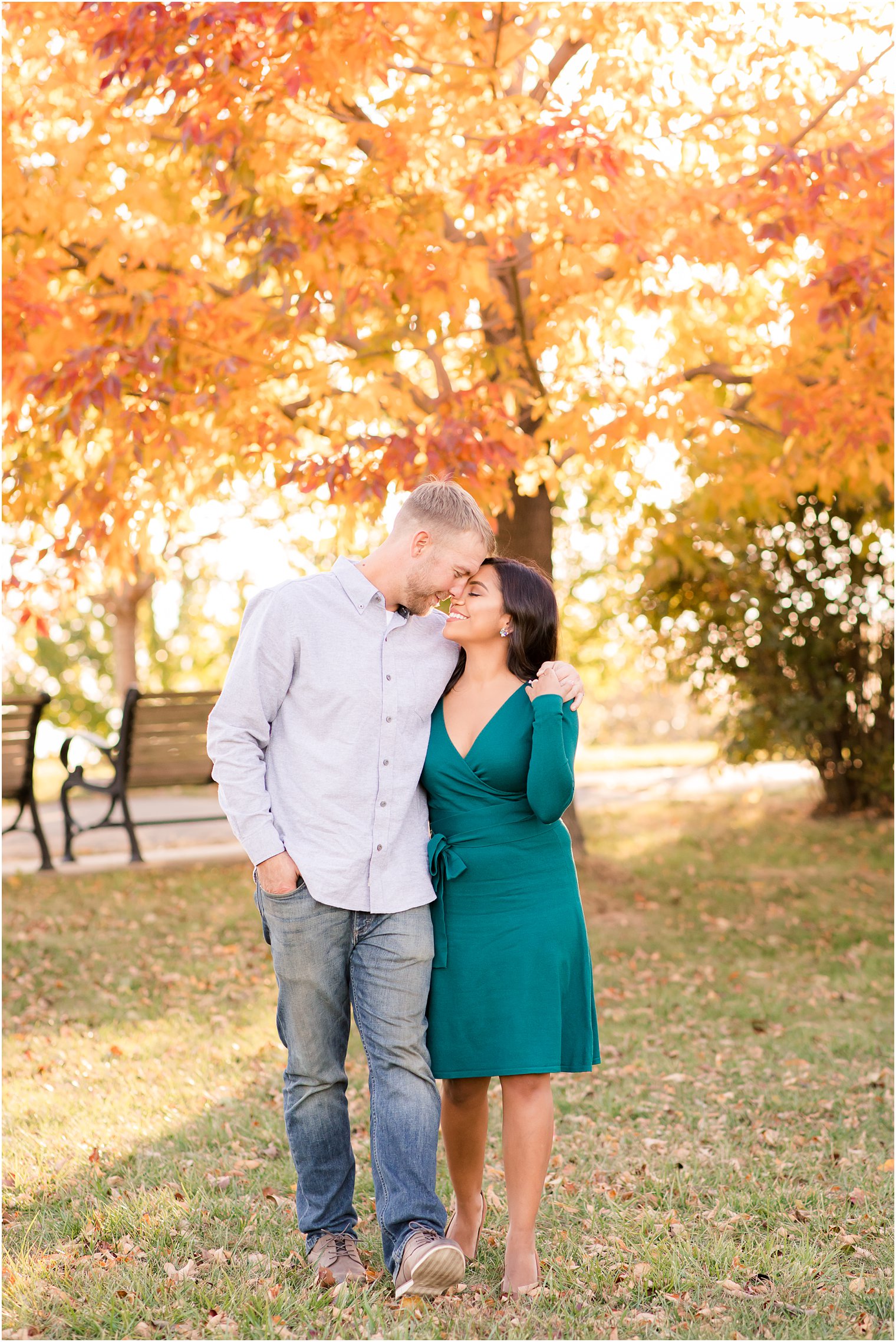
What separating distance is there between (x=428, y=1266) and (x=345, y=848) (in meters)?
1.03

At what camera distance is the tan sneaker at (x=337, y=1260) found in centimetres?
315

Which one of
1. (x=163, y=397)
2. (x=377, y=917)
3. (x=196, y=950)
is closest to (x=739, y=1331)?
(x=377, y=917)

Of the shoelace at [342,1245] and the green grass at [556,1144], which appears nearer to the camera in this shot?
the green grass at [556,1144]

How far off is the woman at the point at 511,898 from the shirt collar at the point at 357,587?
0.69 ft

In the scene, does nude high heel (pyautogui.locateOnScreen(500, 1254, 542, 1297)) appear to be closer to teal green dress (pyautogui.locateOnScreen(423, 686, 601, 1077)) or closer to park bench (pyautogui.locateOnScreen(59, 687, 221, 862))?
teal green dress (pyautogui.locateOnScreen(423, 686, 601, 1077))

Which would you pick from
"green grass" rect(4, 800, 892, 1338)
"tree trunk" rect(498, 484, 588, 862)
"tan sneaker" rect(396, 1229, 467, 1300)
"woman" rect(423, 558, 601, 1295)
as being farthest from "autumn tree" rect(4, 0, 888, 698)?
"tan sneaker" rect(396, 1229, 467, 1300)

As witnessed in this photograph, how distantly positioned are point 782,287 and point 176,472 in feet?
12.3

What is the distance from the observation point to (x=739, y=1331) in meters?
2.98

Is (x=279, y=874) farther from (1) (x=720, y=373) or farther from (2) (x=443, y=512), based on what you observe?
(1) (x=720, y=373)

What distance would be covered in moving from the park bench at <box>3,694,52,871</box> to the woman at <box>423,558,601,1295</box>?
5.74m

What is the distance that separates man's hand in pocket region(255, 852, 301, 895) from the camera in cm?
307

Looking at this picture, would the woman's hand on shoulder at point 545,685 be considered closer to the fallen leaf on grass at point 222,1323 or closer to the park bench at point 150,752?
the fallen leaf on grass at point 222,1323

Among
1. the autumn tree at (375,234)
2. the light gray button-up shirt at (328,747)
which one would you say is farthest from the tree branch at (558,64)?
the light gray button-up shirt at (328,747)

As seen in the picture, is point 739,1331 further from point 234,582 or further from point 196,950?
point 234,582
